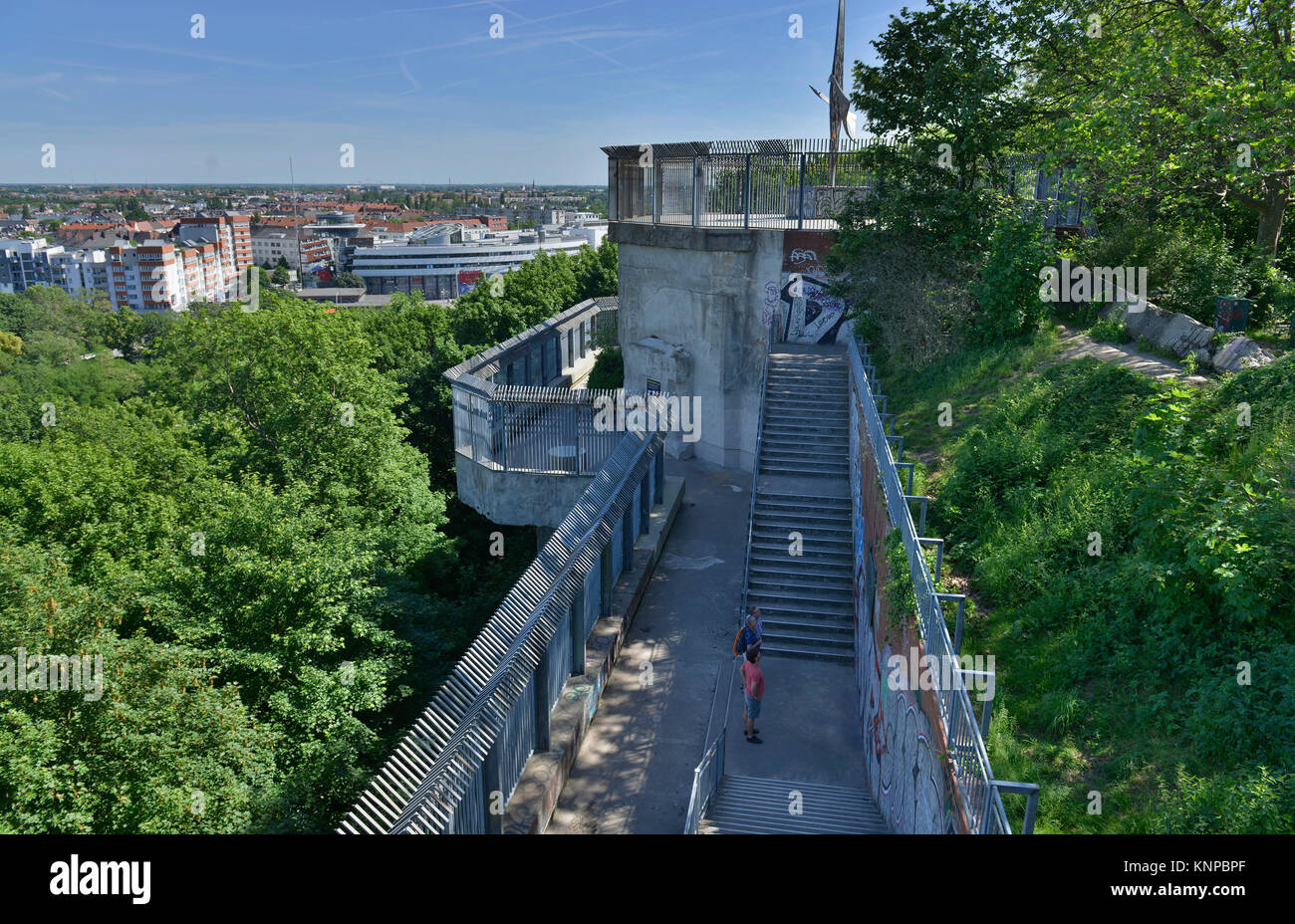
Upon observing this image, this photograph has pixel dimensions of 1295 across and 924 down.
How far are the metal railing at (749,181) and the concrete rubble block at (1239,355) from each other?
448 inches

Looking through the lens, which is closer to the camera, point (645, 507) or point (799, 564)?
point (799, 564)

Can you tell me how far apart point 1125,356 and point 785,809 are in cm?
943

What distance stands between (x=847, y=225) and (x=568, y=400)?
8300 millimetres

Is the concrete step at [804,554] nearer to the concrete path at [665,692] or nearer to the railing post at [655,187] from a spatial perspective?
the concrete path at [665,692]

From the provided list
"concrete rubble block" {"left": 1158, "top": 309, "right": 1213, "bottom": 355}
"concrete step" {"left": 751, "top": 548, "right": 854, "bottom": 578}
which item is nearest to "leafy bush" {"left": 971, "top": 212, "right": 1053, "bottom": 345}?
"concrete rubble block" {"left": 1158, "top": 309, "right": 1213, "bottom": 355}

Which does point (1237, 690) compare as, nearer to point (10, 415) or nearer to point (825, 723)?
point (825, 723)

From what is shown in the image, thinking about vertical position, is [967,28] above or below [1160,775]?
above

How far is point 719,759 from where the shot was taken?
12.2 metres

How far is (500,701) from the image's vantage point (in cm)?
1003

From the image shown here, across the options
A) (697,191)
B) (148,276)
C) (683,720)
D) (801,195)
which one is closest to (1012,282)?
(801,195)

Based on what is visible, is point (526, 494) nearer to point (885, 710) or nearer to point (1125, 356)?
point (885, 710)

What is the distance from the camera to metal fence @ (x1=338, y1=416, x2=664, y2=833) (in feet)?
27.7

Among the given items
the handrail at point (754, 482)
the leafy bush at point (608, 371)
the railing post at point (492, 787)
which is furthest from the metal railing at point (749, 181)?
the railing post at point (492, 787)
